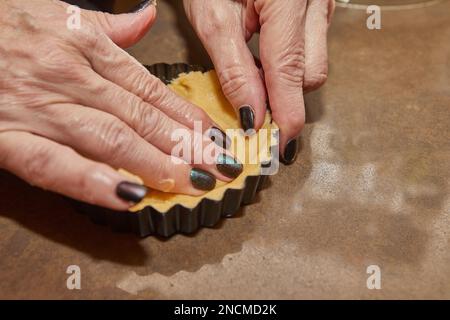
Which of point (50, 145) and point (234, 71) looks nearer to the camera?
point (50, 145)

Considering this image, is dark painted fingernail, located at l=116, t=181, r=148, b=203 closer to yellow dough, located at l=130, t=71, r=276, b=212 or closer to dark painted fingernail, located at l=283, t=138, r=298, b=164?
yellow dough, located at l=130, t=71, r=276, b=212

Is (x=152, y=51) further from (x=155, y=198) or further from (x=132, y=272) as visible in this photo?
(x=132, y=272)

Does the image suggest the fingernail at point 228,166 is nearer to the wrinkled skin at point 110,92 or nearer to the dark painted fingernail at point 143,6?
the wrinkled skin at point 110,92

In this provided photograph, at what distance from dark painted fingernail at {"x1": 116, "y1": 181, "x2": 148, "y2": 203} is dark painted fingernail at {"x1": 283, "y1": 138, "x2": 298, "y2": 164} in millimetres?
420

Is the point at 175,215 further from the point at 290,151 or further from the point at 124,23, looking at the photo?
the point at 124,23

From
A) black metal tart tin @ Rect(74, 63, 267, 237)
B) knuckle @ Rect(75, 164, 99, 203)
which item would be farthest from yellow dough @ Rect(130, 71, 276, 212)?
knuckle @ Rect(75, 164, 99, 203)

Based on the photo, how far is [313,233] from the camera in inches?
45.1

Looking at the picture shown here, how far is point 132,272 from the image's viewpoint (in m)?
1.07

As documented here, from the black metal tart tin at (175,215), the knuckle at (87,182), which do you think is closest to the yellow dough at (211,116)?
the black metal tart tin at (175,215)

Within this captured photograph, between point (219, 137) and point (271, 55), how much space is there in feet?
0.77

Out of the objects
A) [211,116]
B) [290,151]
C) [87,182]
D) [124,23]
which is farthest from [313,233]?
[124,23]

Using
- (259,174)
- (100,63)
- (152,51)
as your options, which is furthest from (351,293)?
(152,51)

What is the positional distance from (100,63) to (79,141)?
0.64ft

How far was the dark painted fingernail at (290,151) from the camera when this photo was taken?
49.8 inches
